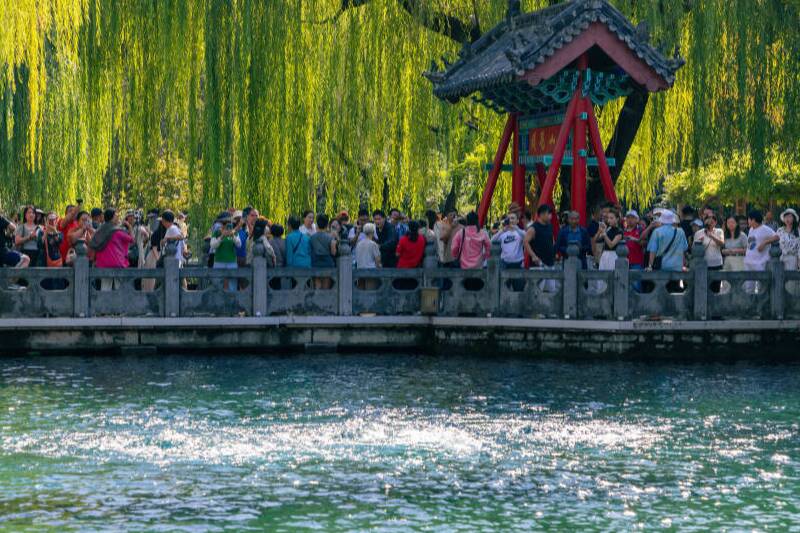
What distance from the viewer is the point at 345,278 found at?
21469mm

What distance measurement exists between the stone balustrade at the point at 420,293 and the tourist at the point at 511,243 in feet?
1.06

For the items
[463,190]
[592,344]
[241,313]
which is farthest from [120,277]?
[463,190]

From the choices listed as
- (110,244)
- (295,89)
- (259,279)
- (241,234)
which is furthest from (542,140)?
(110,244)

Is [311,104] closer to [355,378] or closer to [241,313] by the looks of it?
[241,313]

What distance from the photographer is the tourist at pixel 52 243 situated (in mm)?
21516

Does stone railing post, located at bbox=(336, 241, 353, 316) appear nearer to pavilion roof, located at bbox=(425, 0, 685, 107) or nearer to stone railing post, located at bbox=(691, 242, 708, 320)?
pavilion roof, located at bbox=(425, 0, 685, 107)

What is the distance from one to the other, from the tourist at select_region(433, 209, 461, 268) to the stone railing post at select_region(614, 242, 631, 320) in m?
2.70

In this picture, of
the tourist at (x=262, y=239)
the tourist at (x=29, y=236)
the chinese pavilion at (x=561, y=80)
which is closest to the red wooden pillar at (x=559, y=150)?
the chinese pavilion at (x=561, y=80)

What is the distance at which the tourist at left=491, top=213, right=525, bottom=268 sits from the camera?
21.5m

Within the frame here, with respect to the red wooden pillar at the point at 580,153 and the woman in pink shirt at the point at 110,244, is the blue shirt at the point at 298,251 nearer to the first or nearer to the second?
the woman in pink shirt at the point at 110,244

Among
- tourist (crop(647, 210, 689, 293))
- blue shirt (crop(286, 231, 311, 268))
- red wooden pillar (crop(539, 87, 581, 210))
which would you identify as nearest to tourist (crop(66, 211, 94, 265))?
blue shirt (crop(286, 231, 311, 268))

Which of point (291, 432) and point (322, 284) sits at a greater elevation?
point (322, 284)

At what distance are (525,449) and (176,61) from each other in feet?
38.5

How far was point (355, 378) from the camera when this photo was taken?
1911cm
